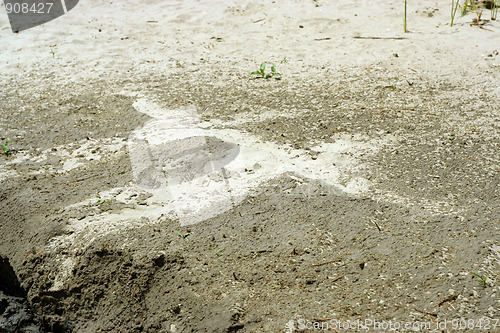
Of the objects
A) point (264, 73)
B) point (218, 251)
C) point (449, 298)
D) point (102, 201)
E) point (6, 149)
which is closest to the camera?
point (449, 298)

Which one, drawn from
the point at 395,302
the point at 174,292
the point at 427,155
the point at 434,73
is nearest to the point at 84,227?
the point at 174,292

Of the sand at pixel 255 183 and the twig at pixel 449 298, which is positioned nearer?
the twig at pixel 449 298

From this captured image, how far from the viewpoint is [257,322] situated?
1.95m

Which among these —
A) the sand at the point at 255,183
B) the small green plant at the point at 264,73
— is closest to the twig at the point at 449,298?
the sand at the point at 255,183

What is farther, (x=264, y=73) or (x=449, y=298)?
(x=264, y=73)

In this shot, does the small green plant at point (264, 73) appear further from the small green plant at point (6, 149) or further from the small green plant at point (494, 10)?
the small green plant at point (494, 10)

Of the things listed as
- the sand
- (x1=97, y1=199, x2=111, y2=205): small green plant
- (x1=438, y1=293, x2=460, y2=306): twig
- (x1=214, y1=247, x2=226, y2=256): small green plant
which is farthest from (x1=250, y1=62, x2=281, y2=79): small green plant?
(x1=438, y1=293, x2=460, y2=306): twig

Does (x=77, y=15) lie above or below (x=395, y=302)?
above

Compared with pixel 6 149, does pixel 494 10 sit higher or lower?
higher

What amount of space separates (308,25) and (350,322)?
13.3ft

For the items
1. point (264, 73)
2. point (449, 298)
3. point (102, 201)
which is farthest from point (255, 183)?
point (264, 73)

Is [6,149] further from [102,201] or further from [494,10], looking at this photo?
[494,10]

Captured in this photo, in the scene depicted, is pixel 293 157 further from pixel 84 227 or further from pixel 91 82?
pixel 91 82

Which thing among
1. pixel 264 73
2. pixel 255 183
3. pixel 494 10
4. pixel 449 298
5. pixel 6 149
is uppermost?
pixel 494 10
